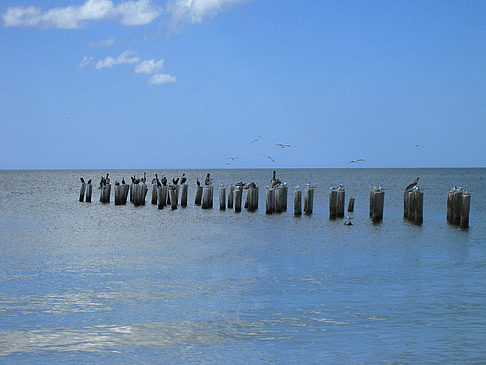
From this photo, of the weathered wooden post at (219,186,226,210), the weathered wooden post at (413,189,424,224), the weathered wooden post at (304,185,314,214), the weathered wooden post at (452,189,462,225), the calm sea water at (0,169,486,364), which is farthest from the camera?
the weathered wooden post at (219,186,226,210)

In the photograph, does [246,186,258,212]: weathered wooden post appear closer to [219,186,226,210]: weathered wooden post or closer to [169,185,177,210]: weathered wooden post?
[219,186,226,210]: weathered wooden post

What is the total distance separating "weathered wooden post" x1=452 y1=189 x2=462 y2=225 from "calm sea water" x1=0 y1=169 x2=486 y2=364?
1.53 meters

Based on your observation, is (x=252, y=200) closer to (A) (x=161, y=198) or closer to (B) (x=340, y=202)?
(B) (x=340, y=202)

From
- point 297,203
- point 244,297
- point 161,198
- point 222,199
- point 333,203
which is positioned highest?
point 333,203

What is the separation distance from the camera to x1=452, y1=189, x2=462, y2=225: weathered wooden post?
26750mm

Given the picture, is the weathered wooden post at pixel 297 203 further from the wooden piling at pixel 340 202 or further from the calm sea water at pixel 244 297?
the calm sea water at pixel 244 297

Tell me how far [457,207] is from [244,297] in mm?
16520

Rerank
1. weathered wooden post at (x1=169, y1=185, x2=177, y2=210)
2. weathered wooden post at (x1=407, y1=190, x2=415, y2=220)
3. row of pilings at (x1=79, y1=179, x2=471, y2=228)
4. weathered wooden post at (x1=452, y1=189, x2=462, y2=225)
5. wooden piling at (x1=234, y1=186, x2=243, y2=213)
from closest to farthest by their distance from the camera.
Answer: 1. weathered wooden post at (x1=452, y1=189, x2=462, y2=225)
2. row of pilings at (x1=79, y1=179, x2=471, y2=228)
3. weathered wooden post at (x1=407, y1=190, x2=415, y2=220)
4. wooden piling at (x1=234, y1=186, x2=243, y2=213)
5. weathered wooden post at (x1=169, y1=185, x2=177, y2=210)

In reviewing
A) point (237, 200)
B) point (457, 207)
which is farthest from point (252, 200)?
point (457, 207)

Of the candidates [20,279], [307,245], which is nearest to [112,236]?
[307,245]

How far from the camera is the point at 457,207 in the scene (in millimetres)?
27266

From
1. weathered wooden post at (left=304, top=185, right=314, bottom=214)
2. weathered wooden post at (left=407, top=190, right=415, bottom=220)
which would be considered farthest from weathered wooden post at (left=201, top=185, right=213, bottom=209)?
weathered wooden post at (left=407, top=190, right=415, bottom=220)

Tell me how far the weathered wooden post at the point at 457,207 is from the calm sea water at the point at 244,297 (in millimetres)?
1527

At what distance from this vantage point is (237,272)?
16.8 metres
